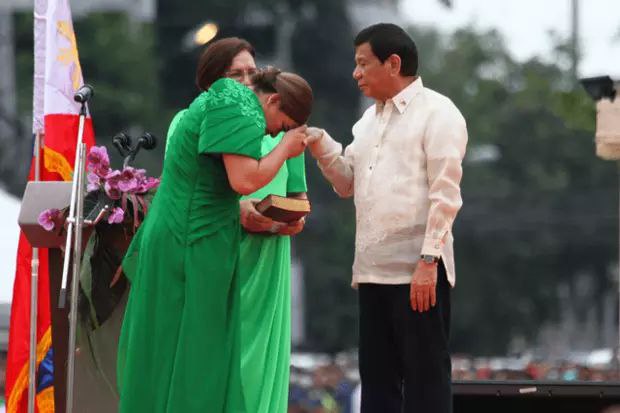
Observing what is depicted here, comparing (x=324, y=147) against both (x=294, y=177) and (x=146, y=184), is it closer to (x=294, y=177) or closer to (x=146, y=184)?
(x=294, y=177)

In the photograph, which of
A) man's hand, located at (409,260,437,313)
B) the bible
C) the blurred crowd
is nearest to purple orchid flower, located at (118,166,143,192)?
the bible

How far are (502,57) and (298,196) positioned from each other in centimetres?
3283

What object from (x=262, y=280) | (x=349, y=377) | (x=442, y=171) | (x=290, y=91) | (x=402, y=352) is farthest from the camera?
(x=349, y=377)

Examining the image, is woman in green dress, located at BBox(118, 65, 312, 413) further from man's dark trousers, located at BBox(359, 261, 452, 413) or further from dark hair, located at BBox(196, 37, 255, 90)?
dark hair, located at BBox(196, 37, 255, 90)

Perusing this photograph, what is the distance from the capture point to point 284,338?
6363mm

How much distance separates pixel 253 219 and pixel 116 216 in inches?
27.7

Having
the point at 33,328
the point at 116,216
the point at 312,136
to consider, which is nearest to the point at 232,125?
the point at 312,136

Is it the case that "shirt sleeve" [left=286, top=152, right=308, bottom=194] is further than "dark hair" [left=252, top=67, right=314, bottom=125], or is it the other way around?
"shirt sleeve" [left=286, top=152, right=308, bottom=194]

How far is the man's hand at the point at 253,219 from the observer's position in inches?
246

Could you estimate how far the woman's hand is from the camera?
5637 mm

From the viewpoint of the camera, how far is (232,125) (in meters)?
5.52

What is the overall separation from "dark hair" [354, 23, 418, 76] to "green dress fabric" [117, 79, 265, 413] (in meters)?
0.49

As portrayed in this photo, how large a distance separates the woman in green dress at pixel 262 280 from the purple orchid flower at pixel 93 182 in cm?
50

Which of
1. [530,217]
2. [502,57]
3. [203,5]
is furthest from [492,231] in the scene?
[203,5]
